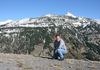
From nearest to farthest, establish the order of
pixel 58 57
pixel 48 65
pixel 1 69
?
pixel 1 69
pixel 48 65
pixel 58 57

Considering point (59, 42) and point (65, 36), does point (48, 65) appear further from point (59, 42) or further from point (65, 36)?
point (65, 36)

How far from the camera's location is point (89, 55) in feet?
537

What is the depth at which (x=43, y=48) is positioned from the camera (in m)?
191

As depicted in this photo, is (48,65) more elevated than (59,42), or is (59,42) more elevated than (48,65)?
(59,42)

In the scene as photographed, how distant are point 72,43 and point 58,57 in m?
165

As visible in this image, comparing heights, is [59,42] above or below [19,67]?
above

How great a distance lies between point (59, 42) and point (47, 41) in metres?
167

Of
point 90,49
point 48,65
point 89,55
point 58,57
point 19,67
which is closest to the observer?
point 19,67

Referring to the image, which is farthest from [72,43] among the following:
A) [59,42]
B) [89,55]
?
[59,42]

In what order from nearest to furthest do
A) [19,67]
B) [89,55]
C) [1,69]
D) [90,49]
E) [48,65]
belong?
1. [1,69]
2. [19,67]
3. [48,65]
4. [89,55]
5. [90,49]

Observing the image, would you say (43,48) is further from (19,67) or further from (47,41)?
(19,67)

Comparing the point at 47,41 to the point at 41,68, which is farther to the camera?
the point at 47,41

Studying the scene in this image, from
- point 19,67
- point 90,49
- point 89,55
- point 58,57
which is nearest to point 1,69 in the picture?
point 19,67

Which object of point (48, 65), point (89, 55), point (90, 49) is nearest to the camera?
point (48, 65)
